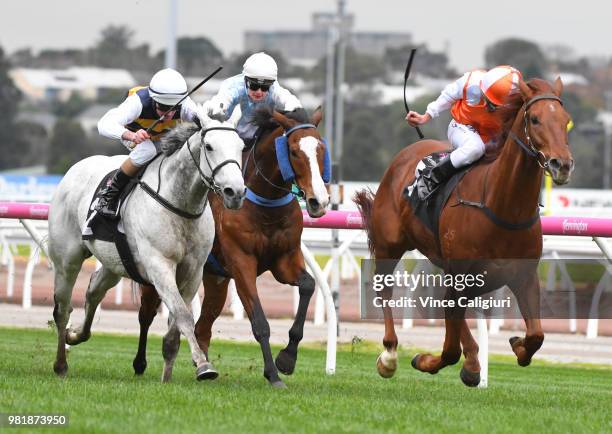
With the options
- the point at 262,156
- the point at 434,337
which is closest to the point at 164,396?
the point at 262,156

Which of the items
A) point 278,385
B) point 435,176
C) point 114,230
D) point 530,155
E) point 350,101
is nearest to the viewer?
point 530,155

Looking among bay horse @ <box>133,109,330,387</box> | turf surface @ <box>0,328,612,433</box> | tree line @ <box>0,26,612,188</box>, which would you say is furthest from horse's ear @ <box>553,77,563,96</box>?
tree line @ <box>0,26,612,188</box>

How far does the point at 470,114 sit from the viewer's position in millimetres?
8336

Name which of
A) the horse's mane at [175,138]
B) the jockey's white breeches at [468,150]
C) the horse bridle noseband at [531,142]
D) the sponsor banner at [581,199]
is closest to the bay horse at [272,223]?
the horse's mane at [175,138]

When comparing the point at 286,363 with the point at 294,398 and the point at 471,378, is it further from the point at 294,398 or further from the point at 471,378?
the point at 471,378

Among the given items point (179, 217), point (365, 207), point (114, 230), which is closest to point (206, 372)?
point (179, 217)

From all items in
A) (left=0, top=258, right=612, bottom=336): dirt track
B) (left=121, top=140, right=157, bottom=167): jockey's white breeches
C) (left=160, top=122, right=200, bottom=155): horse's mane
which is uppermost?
(left=160, top=122, right=200, bottom=155): horse's mane

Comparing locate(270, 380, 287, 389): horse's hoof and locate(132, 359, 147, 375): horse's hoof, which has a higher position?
locate(270, 380, 287, 389): horse's hoof

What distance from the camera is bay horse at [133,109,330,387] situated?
773 cm

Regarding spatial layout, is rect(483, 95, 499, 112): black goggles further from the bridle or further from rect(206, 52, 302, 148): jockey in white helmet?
the bridle

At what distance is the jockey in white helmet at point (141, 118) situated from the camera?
7.94 meters

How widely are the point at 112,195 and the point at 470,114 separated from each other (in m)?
2.17

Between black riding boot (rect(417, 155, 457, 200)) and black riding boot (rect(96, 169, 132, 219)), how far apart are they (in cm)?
175

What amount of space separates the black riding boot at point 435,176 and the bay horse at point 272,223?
78cm
